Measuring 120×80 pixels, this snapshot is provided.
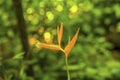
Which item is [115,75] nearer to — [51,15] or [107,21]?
[107,21]

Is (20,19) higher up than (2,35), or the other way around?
(20,19)

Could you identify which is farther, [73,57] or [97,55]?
[97,55]

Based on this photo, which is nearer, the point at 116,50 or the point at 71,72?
the point at 71,72

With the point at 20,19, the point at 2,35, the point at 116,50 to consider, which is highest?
Result: the point at 20,19

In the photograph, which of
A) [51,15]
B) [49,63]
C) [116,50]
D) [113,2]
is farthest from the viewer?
[116,50]

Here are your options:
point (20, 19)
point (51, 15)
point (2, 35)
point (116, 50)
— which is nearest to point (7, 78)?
point (51, 15)

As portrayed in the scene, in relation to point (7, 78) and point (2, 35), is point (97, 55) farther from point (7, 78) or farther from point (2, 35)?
point (7, 78)

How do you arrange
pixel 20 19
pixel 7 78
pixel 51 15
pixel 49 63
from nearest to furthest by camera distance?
pixel 7 78 → pixel 51 15 → pixel 20 19 → pixel 49 63

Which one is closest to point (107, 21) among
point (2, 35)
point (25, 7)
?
point (2, 35)

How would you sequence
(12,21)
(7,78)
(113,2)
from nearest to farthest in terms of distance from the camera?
(7,78) → (12,21) → (113,2)
